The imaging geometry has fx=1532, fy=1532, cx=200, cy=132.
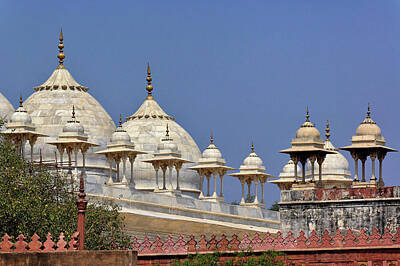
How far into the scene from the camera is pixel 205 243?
1574 inches

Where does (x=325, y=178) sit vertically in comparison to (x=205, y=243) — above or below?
above

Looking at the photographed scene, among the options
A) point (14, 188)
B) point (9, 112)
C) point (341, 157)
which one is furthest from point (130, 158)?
point (14, 188)

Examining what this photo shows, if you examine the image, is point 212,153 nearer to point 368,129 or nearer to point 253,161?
point 253,161

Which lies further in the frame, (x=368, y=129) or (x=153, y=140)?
(x=153, y=140)

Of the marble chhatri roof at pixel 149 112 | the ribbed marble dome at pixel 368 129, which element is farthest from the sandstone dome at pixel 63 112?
the ribbed marble dome at pixel 368 129

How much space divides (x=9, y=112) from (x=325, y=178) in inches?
566

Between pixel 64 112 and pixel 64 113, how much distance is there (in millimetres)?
78

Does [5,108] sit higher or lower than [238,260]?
higher

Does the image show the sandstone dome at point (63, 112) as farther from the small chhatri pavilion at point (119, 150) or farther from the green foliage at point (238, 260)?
the green foliage at point (238, 260)

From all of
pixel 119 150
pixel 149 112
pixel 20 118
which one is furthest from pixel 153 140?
pixel 20 118

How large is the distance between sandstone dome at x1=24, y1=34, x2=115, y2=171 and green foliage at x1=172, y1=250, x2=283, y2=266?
28684mm

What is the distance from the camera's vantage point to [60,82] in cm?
7112

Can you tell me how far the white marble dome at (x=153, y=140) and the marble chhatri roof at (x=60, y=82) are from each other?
4.23m

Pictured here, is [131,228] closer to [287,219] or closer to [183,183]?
[287,219]
